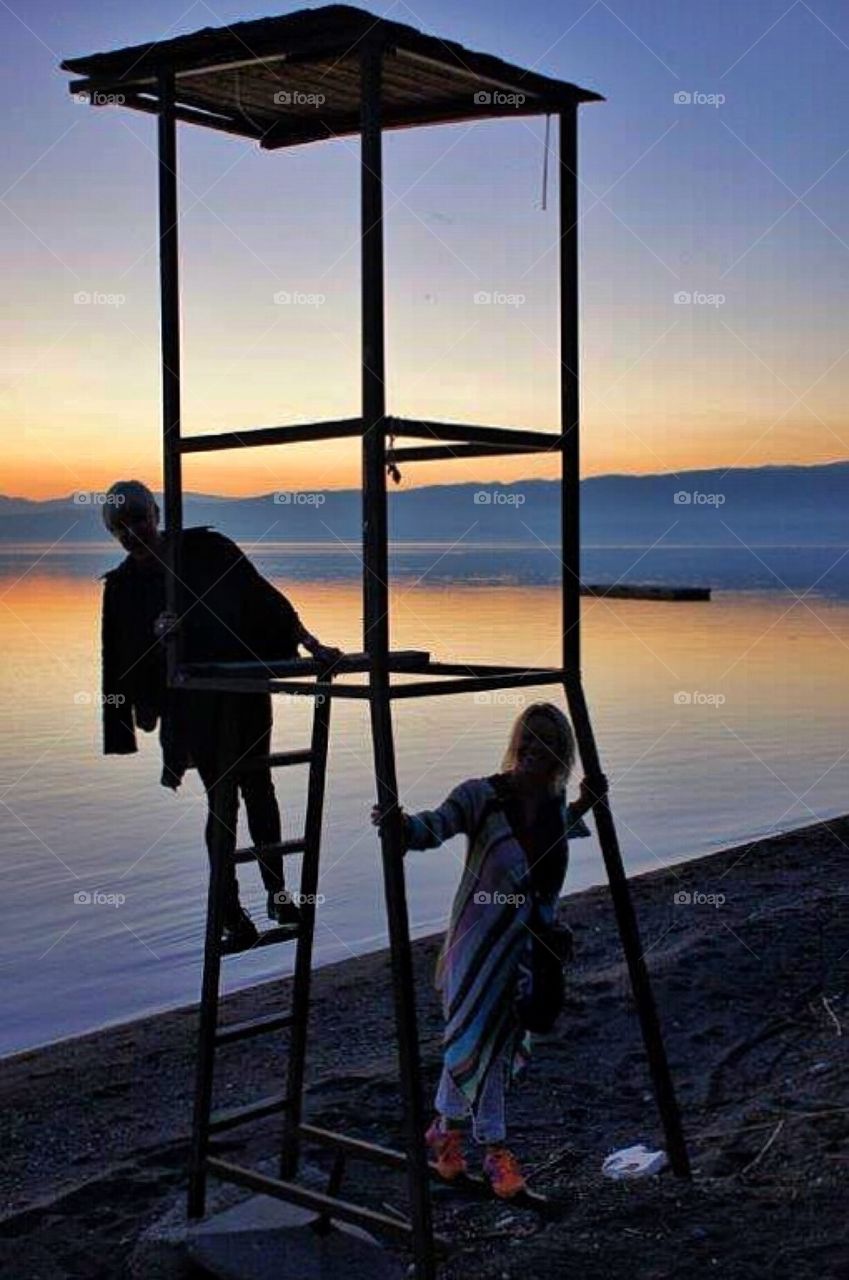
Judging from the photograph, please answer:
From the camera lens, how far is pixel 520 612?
170 ft

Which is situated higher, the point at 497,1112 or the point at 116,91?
the point at 116,91

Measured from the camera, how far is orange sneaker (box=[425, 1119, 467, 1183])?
216 inches

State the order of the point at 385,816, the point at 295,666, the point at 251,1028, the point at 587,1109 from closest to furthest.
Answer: the point at 385,816
the point at 295,666
the point at 251,1028
the point at 587,1109

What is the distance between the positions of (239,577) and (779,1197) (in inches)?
114

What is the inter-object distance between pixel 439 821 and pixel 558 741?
52 centimetres

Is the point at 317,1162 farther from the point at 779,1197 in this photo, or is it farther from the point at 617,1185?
the point at 779,1197

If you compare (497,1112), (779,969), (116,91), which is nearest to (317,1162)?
(497,1112)

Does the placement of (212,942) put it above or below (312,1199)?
above

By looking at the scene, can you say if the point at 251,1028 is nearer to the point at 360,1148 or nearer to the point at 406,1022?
the point at 360,1148

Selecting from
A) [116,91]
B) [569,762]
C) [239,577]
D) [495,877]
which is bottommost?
[495,877]

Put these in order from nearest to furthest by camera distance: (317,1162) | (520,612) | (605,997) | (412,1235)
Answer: (412,1235), (317,1162), (605,997), (520,612)

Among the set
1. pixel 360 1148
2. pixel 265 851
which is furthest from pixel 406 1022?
pixel 265 851

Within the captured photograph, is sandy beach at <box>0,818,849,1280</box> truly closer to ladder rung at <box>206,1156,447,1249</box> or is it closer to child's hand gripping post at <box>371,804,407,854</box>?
ladder rung at <box>206,1156,447,1249</box>

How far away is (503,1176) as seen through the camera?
17.6 ft
